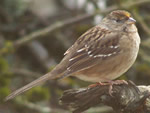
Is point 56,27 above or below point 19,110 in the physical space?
above

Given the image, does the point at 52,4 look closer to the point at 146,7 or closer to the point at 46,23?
the point at 46,23

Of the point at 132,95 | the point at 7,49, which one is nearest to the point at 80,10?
the point at 7,49

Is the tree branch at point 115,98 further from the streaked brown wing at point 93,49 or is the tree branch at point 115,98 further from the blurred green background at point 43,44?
the blurred green background at point 43,44

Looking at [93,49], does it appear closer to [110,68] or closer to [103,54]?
[103,54]

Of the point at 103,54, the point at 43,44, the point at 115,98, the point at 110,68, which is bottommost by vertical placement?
the point at 115,98

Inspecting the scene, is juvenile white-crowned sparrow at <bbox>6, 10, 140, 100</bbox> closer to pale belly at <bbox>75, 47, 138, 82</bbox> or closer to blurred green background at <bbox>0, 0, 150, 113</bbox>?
pale belly at <bbox>75, 47, 138, 82</bbox>

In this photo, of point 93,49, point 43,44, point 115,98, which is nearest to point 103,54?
point 93,49
